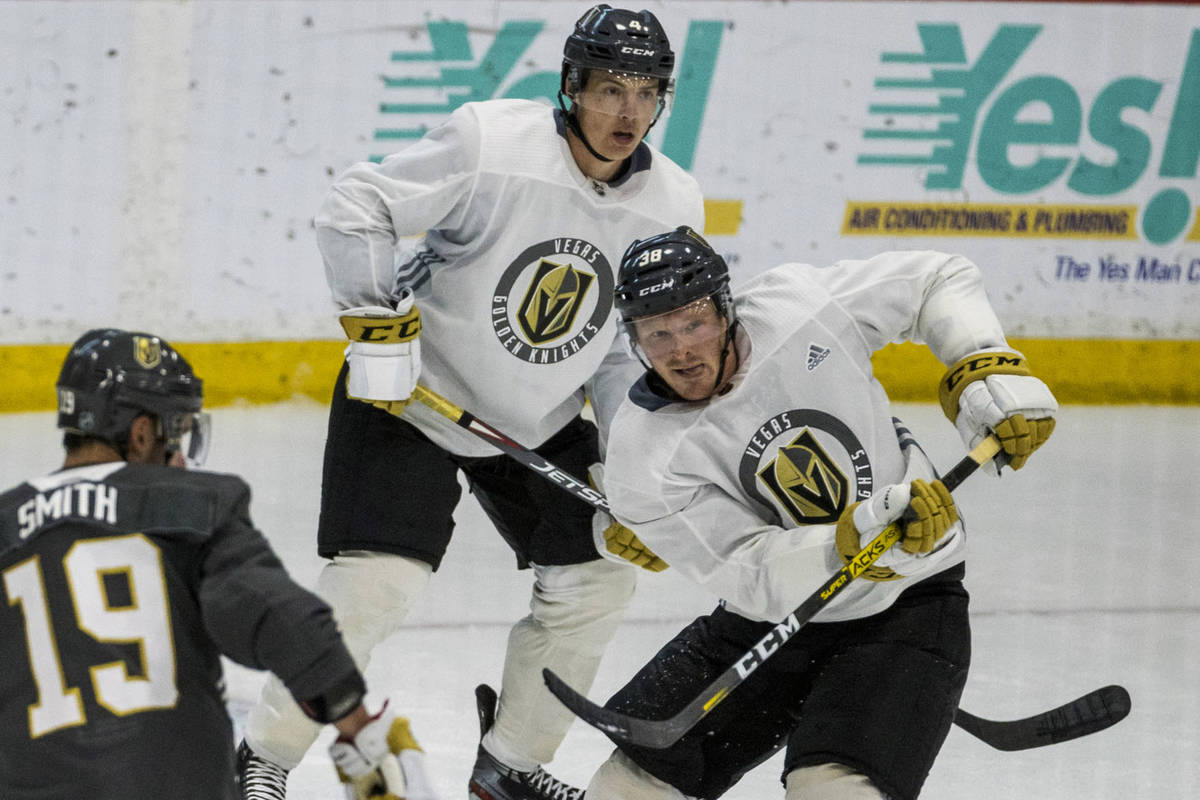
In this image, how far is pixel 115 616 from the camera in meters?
1.69

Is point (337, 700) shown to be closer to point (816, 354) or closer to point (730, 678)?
point (730, 678)

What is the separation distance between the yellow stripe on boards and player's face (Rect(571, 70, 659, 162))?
2951 mm

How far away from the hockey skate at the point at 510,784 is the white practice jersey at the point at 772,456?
2.19 ft

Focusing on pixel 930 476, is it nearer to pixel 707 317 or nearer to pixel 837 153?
pixel 707 317

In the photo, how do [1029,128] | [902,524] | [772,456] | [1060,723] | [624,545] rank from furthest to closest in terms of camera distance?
1. [1029,128]
2. [624,545]
3. [1060,723]
4. [772,456]
5. [902,524]

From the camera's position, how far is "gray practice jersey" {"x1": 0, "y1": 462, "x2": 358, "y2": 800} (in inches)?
66.1

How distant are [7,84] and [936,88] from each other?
10.2 ft

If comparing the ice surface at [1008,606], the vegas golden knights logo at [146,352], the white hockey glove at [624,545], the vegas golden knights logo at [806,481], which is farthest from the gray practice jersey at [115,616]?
the ice surface at [1008,606]

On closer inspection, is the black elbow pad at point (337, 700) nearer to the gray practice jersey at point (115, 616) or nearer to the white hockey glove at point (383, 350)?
the gray practice jersey at point (115, 616)

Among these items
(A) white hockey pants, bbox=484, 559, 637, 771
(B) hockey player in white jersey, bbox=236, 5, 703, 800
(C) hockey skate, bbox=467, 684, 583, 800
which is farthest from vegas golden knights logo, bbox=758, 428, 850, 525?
(C) hockey skate, bbox=467, 684, 583, 800

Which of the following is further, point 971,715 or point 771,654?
point 971,715

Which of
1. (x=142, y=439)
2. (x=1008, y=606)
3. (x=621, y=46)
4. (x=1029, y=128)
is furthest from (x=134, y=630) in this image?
(x=1029, y=128)

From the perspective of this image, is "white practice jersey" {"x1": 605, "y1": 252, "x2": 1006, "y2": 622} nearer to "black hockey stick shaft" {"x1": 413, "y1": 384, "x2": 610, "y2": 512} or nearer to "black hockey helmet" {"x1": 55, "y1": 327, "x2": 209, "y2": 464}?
"black hockey stick shaft" {"x1": 413, "y1": 384, "x2": 610, "y2": 512}

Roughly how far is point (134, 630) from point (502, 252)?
1264mm
